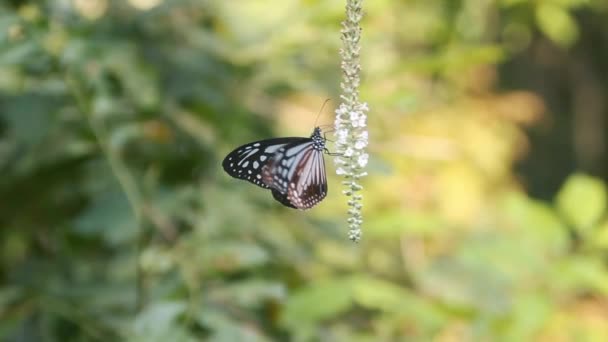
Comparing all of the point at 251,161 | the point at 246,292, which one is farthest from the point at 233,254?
the point at 251,161

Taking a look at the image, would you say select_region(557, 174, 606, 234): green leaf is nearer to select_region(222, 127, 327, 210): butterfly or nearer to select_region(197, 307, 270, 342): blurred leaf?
select_region(197, 307, 270, 342): blurred leaf

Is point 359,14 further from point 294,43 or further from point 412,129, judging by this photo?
point 412,129

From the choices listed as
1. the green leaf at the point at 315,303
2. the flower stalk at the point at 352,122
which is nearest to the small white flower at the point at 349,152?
the flower stalk at the point at 352,122

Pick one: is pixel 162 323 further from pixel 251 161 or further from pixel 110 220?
pixel 251 161

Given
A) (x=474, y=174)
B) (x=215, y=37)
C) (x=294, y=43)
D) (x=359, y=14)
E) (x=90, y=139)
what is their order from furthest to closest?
(x=474, y=174)
(x=215, y=37)
(x=294, y=43)
(x=90, y=139)
(x=359, y=14)

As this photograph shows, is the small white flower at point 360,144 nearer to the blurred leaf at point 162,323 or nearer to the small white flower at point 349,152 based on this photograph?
the small white flower at point 349,152

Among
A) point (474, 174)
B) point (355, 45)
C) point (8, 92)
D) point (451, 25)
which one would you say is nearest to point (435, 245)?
point (474, 174)

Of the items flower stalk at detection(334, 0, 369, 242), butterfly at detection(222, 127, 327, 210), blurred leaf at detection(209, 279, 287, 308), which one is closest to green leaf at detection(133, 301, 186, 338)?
blurred leaf at detection(209, 279, 287, 308)
